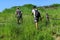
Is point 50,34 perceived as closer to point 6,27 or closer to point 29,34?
point 29,34

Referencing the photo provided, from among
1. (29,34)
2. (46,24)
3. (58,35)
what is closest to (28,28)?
(29,34)

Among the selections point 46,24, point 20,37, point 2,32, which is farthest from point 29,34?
point 46,24

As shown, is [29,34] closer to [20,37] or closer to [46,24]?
[20,37]

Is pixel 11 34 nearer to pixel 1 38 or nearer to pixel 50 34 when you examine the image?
pixel 1 38

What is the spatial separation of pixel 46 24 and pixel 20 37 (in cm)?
531

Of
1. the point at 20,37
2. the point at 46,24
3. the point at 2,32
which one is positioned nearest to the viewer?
the point at 20,37

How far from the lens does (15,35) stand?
1814 cm

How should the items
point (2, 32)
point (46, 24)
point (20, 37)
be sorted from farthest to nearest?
1. point (46, 24)
2. point (2, 32)
3. point (20, 37)

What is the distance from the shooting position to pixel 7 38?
704 inches

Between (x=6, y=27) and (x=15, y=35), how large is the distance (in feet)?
4.86

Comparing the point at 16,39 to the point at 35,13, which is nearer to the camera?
the point at 16,39

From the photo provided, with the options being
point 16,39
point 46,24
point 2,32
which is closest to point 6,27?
point 2,32

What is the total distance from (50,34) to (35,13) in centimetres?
187

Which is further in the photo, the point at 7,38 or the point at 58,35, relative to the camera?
the point at 58,35
